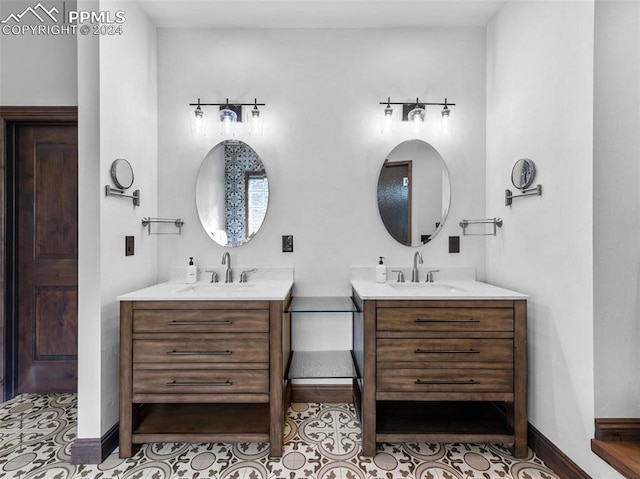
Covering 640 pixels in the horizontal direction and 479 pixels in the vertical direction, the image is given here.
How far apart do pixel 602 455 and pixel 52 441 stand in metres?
2.74

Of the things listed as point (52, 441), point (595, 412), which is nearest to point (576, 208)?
point (595, 412)

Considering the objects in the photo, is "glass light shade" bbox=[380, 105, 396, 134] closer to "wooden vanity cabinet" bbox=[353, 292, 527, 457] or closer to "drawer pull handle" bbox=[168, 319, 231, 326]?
"wooden vanity cabinet" bbox=[353, 292, 527, 457]

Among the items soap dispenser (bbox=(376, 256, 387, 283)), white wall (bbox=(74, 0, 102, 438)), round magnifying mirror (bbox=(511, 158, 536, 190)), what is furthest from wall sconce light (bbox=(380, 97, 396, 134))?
white wall (bbox=(74, 0, 102, 438))

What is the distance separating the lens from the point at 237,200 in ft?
7.66

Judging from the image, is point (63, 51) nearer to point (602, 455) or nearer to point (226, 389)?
point (226, 389)

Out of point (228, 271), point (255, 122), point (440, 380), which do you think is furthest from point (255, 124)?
point (440, 380)

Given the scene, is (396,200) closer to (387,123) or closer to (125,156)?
(387,123)

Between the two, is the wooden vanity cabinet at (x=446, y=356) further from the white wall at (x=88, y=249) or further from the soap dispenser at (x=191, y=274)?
the white wall at (x=88, y=249)

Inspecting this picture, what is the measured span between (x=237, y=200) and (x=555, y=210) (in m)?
1.91

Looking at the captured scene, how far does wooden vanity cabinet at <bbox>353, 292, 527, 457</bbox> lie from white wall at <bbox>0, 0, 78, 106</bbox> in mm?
2534

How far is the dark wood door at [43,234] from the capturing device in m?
2.32

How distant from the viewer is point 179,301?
168 cm

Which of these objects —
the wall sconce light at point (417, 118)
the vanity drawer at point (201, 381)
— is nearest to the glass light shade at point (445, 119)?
the wall sconce light at point (417, 118)

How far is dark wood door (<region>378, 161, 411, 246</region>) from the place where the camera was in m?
2.33
